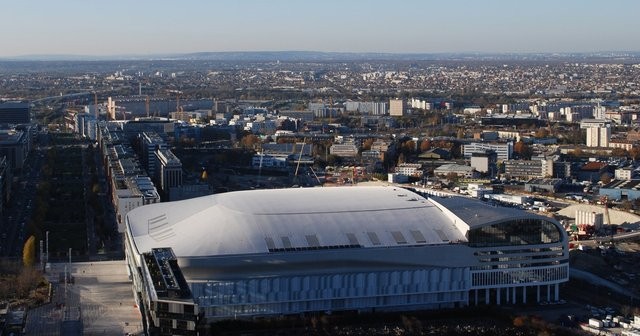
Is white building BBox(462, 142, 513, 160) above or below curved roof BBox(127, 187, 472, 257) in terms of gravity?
below

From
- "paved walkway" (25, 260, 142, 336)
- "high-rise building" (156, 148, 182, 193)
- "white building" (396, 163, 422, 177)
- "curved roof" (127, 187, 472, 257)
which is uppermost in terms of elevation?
"curved roof" (127, 187, 472, 257)

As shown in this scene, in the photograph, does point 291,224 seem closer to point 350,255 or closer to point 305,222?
point 305,222

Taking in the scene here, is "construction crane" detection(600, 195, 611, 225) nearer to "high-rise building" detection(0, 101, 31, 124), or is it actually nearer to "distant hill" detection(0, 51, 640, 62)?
"high-rise building" detection(0, 101, 31, 124)

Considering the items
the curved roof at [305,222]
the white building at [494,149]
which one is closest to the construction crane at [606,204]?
the curved roof at [305,222]

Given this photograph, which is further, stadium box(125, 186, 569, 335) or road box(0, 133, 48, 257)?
road box(0, 133, 48, 257)

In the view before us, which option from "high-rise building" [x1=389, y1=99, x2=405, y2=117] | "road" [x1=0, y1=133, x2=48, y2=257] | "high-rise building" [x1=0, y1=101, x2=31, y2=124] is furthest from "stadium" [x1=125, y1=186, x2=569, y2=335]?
"high-rise building" [x1=389, y1=99, x2=405, y2=117]

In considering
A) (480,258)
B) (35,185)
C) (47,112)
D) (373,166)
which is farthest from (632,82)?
(480,258)

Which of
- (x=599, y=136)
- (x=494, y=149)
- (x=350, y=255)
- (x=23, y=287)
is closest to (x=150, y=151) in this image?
(x=494, y=149)
